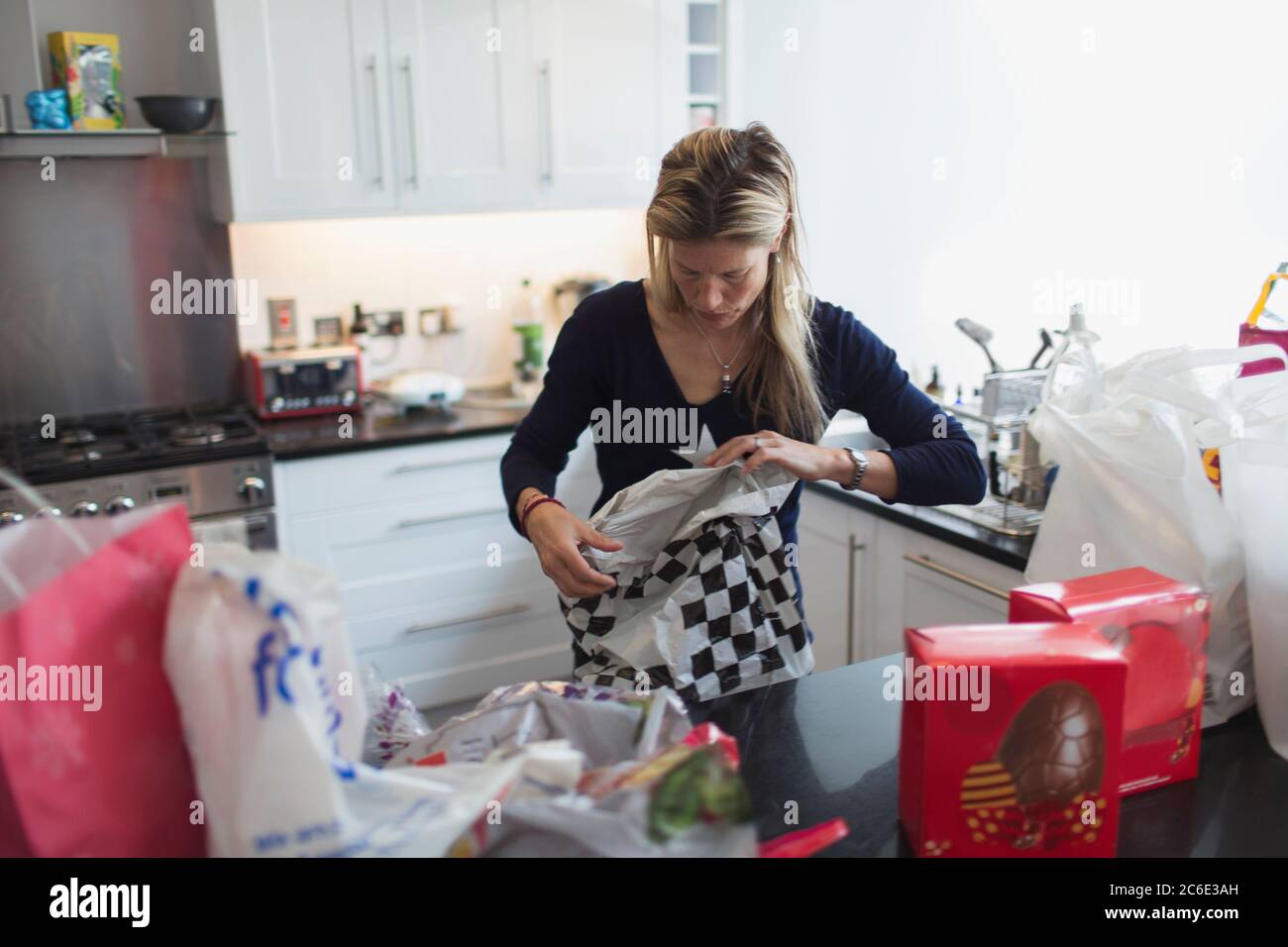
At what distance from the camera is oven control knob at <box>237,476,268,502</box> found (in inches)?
108

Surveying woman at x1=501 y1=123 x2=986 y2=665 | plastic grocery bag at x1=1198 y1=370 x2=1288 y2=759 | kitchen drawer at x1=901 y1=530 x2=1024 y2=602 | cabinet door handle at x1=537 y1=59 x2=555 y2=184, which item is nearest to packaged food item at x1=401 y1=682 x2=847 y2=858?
woman at x1=501 y1=123 x2=986 y2=665

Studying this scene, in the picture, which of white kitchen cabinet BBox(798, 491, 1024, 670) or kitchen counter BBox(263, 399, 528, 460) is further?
kitchen counter BBox(263, 399, 528, 460)

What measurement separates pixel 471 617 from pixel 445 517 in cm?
31

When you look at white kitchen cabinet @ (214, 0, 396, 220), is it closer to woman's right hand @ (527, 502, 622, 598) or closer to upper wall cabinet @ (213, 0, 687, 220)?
upper wall cabinet @ (213, 0, 687, 220)

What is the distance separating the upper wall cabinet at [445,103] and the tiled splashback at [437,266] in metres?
0.24

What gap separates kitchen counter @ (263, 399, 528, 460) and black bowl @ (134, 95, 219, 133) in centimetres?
78

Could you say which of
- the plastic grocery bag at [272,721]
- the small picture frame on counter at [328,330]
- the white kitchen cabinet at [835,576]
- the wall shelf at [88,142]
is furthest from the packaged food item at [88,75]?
the plastic grocery bag at [272,721]

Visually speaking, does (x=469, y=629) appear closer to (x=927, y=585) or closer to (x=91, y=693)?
(x=927, y=585)

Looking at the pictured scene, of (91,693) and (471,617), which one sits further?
(471,617)

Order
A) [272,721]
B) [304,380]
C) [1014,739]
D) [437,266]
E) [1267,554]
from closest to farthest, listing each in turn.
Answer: [272,721] → [1014,739] → [1267,554] → [304,380] → [437,266]

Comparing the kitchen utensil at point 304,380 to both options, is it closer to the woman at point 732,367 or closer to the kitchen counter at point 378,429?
the kitchen counter at point 378,429

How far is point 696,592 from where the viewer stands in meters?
1.43

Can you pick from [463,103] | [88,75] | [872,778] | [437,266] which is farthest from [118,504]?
[872,778]

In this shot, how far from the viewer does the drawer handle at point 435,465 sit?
2.95 meters
